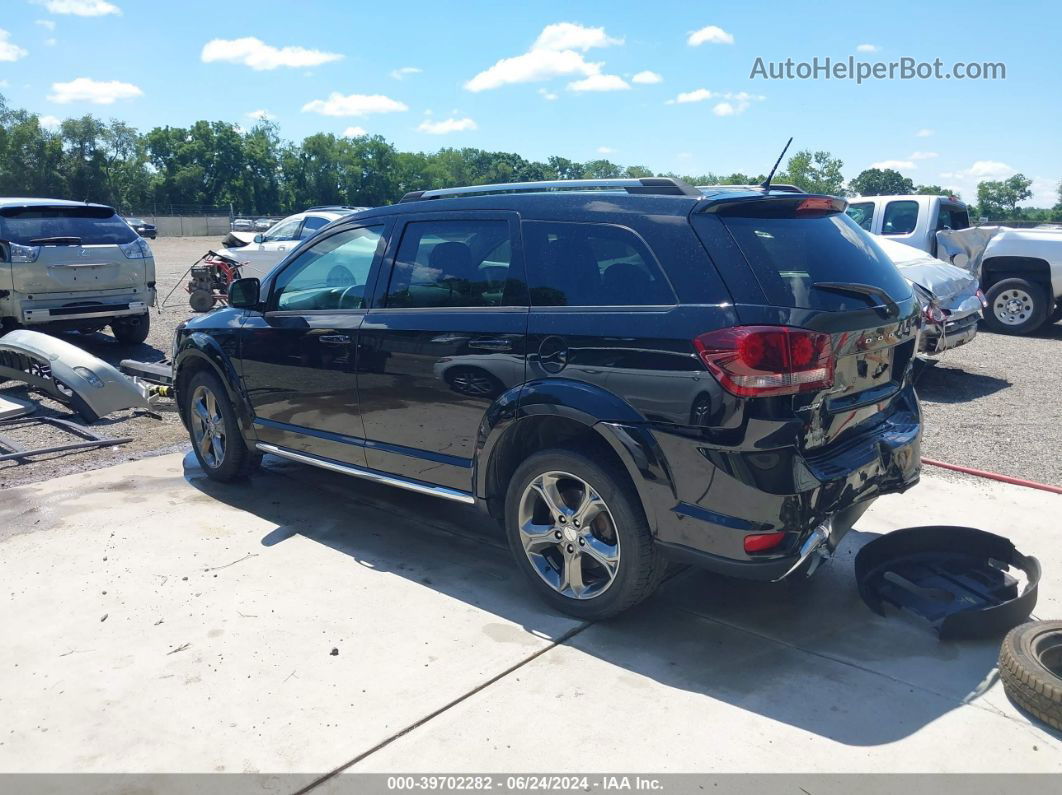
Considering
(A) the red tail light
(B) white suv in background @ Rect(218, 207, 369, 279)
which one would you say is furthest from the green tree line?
(A) the red tail light

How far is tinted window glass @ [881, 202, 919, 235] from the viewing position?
12.5m

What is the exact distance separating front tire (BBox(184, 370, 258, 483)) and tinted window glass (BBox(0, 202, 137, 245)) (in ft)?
17.9

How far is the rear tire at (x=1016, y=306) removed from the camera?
12570mm

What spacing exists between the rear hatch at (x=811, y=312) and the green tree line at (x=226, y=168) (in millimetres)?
65666

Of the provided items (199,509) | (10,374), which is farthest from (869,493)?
(10,374)

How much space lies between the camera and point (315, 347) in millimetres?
5078

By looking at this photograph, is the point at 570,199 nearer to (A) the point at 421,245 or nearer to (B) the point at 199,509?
(A) the point at 421,245

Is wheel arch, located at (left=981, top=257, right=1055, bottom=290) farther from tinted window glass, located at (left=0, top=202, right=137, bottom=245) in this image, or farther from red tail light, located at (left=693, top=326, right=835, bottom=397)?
tinted window glass, located at (left=0, top=202, right=137, bottom=245)

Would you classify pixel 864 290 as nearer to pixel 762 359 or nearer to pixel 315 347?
pixel 762 359

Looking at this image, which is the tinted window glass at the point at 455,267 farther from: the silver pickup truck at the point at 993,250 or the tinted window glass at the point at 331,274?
the silver pickup truck at the point at 993,250

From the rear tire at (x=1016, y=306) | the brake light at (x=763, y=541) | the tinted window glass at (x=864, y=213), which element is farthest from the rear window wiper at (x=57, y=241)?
the rear tire at (x=1016, y=306)

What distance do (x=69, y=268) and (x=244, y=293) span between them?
6023mm

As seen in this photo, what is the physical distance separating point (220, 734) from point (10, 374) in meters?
6.57

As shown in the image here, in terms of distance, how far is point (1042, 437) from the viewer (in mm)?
7074
